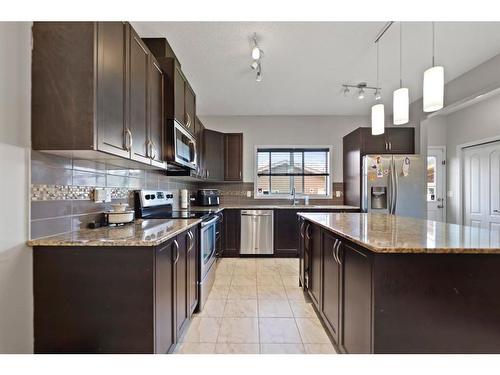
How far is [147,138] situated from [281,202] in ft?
11.1

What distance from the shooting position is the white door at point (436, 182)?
4.59 metres

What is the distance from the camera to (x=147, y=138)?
1.94 metres

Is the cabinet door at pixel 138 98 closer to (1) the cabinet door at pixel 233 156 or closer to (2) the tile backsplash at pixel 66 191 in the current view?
(2) the tile backsplash at pixel 66 191

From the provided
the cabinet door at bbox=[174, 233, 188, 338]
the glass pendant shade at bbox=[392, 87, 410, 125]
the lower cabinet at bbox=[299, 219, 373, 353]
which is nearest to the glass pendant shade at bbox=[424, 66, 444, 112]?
the glass pendant shade at bbox=[392, 87, 410, 125]

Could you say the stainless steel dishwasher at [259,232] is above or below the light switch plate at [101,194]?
below

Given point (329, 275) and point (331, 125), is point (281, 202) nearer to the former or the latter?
point (331, 125)

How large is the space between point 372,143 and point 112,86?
382cm

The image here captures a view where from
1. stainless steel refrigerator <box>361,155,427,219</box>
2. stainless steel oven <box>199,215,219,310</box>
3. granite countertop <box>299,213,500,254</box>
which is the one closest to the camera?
granite countertop <box>299,213,500,254</box>

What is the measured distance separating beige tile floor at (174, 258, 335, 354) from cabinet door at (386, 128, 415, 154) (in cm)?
268

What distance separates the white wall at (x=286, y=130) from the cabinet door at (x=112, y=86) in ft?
11.0

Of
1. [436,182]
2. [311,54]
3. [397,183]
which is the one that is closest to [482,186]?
[436,182]

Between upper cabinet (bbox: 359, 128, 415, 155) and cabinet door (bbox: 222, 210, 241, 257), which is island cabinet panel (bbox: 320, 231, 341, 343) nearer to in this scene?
cabinet door (bbox: 222, 210, 241, 257)

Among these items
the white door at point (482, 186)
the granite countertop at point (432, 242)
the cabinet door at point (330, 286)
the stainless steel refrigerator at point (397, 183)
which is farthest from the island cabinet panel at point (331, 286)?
the white door at point (482, 186)

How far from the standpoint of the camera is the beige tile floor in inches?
72.2
